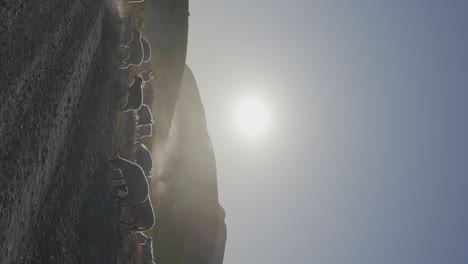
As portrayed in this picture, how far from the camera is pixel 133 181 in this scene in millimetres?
19812

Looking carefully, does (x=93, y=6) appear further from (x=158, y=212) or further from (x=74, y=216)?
(x=158, y=212)

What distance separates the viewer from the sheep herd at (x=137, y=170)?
1964 centimetres

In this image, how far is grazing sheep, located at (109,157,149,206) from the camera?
19359 millimetres

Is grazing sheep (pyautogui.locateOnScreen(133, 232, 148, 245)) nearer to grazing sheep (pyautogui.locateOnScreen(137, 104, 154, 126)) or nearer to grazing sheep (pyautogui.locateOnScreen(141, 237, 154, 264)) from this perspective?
grazing sheep (pyautogui.locateOnScreen(141, 237, 154, 264))

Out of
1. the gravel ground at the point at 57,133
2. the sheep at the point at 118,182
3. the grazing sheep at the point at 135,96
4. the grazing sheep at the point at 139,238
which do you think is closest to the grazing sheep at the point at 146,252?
the grazing sheep at the point at 139,238

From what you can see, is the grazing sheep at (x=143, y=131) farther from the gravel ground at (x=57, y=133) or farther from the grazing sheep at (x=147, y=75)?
the gravel ground at (x=57, y=133)

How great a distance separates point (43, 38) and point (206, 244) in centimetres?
2863

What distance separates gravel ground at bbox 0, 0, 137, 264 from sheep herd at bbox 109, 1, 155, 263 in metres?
0.90

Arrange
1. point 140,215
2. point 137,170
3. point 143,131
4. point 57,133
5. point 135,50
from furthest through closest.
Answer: point 143,131 → point 135,50 → point 140,215 → point 137,170 → point 57,133

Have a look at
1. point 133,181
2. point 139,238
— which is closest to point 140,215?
point 133,181

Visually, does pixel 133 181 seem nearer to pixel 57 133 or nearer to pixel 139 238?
pixel 139 238

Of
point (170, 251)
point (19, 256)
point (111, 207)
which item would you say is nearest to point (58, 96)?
point (19, 256)

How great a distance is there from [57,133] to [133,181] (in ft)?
A: 22.0

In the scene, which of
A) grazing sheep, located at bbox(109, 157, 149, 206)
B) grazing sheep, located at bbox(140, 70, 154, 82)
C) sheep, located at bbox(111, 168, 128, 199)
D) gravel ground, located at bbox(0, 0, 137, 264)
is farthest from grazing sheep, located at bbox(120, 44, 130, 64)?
sheep, located at bbox(111, 168, 128, 199)
